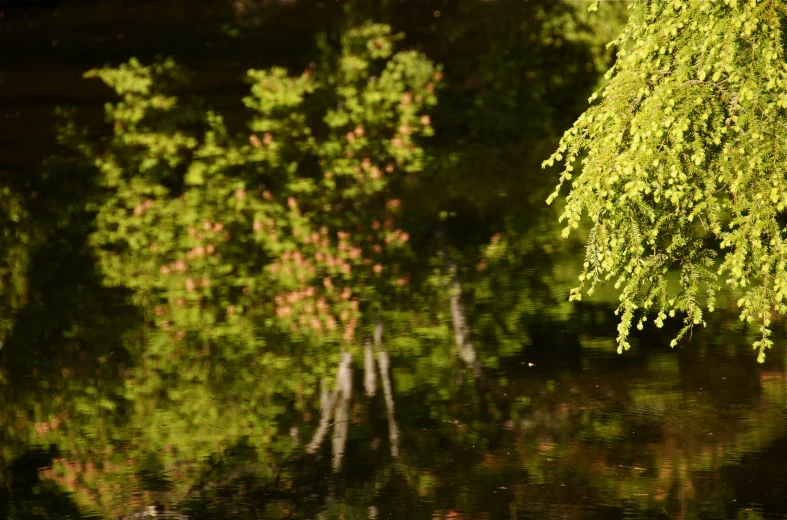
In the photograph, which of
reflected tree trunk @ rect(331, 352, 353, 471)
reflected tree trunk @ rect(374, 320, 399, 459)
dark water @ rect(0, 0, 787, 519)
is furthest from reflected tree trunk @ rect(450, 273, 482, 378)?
reflected tree trunk @ rect(331, 352, 353, 471)

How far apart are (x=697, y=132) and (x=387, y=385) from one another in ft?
14.7

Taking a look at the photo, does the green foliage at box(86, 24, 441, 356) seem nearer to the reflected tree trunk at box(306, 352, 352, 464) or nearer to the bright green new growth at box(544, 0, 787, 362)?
the reflected tree trunk at box(306, 352, 352, 464)

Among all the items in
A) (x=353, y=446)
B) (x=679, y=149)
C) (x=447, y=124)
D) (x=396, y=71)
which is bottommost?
(x=353, y=446)

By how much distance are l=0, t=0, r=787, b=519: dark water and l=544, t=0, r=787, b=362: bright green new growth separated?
2.02 meters

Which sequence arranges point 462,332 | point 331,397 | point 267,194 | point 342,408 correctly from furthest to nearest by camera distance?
1. point 267,194
2. point 462,332
3. point 331,397
4. point 342,408

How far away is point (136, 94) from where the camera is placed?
69.8 feet

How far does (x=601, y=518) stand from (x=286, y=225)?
787cm

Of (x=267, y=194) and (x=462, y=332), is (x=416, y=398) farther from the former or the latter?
(x=267, y=194)

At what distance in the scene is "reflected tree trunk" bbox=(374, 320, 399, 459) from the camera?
32.1ft

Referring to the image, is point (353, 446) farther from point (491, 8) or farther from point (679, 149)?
point (491, 8)

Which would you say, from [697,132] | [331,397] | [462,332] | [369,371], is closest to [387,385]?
[369,371]

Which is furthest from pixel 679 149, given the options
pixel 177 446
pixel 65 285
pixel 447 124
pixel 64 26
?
pixel 64 26

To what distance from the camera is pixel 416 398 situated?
10547 millimetres

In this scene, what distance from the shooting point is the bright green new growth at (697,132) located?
6.91 m
